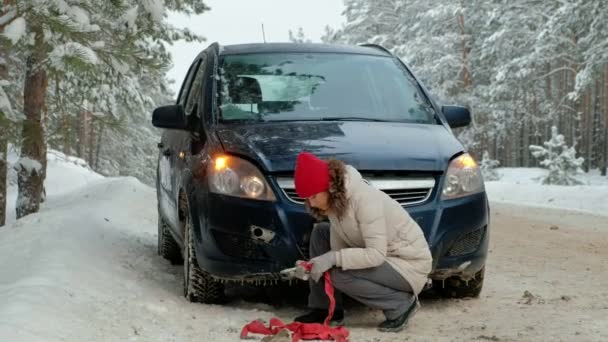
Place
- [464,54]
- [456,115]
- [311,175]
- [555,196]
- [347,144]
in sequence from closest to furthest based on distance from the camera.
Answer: [311,175] < [347,144] < [456,115] < [555,196] < [464,54]

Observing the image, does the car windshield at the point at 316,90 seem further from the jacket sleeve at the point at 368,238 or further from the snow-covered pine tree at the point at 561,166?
the snow-covered pine tree at the point at 561,166

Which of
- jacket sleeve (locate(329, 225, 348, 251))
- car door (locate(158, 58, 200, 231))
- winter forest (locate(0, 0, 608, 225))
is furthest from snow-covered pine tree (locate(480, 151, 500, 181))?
jacket sleeve (locate(329, 225, 348, 251))

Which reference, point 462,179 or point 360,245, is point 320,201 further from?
point 462,179

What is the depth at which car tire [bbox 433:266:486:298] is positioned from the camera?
543 centimetres

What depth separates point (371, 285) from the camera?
4453 mm

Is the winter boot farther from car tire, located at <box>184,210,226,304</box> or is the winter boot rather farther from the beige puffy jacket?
car tire, located at <box>184,210,226,304</box>

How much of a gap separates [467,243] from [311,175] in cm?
139

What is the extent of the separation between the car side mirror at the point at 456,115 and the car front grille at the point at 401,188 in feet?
4.31

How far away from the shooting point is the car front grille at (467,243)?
4906 mm

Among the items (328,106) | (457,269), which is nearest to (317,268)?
(457,269)

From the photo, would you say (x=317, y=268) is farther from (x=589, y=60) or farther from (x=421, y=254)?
(x=589, y=60)

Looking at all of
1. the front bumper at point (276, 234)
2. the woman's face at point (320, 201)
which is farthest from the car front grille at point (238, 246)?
the woman's face at point (320, 201)

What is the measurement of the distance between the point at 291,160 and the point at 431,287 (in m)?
1.76

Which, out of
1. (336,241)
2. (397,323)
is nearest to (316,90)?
(336,241)
